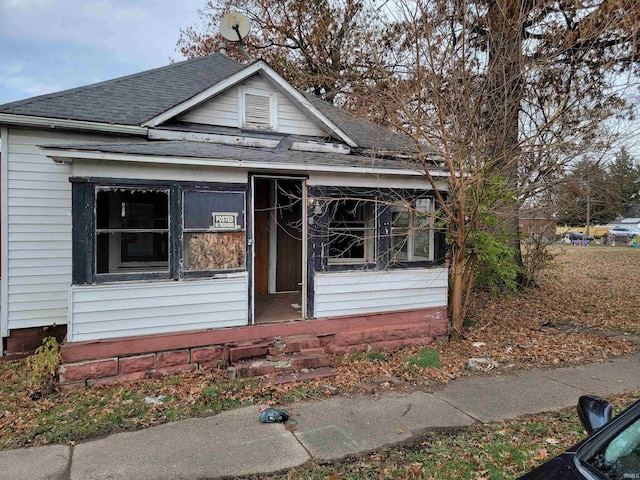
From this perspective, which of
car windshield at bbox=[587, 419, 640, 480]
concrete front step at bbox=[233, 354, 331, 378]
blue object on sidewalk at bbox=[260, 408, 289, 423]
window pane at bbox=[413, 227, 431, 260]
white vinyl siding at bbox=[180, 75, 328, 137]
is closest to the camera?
car windshield at bbox=[587, 419, 640, 480]

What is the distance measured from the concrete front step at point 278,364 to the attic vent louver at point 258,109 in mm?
4720

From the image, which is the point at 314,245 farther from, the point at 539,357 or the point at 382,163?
the point at 539,357

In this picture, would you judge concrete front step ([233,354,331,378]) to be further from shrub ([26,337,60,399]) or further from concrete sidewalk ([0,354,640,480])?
shrub ([26,337,60,399])

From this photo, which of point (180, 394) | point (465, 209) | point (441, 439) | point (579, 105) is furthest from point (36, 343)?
point (579, 105)

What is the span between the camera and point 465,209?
7.53 meters

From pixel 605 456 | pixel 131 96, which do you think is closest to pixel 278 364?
pixel 605 456

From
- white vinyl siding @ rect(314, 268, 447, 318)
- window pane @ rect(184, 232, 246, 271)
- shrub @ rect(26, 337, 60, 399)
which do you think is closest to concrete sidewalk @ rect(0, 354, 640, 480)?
shrub @ rect(26, 337, 60, 399)

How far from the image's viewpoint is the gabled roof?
7.09 meters

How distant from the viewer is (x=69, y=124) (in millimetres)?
6848

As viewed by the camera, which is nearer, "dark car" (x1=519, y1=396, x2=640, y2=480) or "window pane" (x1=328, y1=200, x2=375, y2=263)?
"dark car" (x1=519, y1=396, x2=640, y2=480)

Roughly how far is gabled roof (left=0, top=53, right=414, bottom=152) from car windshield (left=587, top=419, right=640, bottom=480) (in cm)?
596

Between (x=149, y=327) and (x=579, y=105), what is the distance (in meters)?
8.82

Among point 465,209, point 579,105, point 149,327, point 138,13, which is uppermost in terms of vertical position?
point 138,13

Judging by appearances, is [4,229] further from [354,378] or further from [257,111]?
[354,378]
